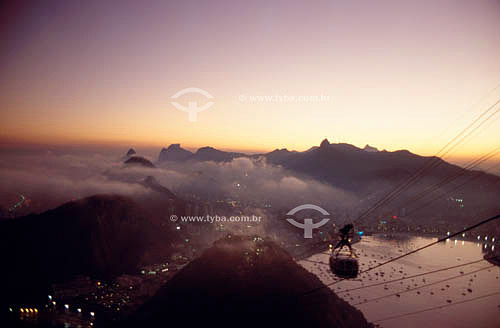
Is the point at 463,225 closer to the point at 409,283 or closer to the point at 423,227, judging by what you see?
the point at 423,227

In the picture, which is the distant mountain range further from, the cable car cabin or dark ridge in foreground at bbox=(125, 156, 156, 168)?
dark ridge in foreground at bbox=(125, 156, 156, 168)

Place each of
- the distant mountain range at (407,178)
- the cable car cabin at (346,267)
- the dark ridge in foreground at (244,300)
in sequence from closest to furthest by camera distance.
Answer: the cable car cabin at (346,267) → the dark ridge in foreground at (244,300) → the distant mountain range at (407,178)

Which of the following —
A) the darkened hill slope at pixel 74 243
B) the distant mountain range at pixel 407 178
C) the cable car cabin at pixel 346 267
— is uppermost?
the distant mountain range at pixel 407 178

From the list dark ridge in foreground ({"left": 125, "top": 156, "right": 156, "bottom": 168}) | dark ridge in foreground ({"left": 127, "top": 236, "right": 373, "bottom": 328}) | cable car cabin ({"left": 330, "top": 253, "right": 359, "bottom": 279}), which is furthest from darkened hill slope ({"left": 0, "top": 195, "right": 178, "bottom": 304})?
dark ridge in foreground ({"left": 125, "top": 156, "right": 156, "bottom": 168})

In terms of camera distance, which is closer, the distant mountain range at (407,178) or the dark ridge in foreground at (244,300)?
the dark ridge in foreground at (244,300)

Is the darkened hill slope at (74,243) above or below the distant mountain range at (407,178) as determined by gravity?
below

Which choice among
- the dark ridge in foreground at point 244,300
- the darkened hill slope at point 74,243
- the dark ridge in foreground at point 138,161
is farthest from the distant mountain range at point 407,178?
the dark ridge in foreground at point 138,161

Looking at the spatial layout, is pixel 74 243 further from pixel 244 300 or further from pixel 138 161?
pixel 138 161

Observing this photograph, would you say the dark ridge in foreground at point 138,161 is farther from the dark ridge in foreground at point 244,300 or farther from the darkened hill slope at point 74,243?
the dark ridge in foreground at point 244,300
